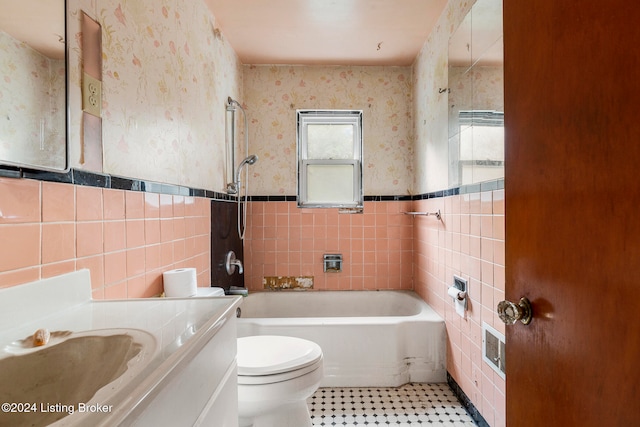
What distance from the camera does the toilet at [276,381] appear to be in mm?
1261

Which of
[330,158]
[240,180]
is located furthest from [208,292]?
[330,158]

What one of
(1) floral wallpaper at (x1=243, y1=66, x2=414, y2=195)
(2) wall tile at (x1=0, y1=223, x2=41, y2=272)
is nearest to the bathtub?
(1) floral wallpaper at (x1=243, y1=66, x2=414, y2=195)

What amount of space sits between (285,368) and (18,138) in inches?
43.3

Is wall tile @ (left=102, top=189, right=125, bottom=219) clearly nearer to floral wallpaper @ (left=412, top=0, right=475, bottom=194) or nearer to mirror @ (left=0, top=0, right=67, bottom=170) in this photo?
mirror @ (left=0, top=0, right=67, bottom=170)

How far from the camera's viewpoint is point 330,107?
2762mm

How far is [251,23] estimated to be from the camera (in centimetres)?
215

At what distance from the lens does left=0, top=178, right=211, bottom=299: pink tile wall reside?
747mm

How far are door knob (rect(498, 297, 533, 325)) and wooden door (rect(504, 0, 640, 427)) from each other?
0.06 ft

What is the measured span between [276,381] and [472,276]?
42.0 inches

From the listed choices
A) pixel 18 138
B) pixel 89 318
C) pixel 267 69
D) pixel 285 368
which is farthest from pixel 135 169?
pixel 267 69

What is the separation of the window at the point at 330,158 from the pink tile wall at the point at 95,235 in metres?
1.34

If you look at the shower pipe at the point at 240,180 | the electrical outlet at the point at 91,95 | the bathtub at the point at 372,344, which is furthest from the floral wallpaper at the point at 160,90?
the bathtub at the point at 372,344

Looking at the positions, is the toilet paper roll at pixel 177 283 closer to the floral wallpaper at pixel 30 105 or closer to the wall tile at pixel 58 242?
the wall tile at pixel 58 242

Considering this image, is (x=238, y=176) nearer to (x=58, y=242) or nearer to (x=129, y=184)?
(x=129, y=184)
